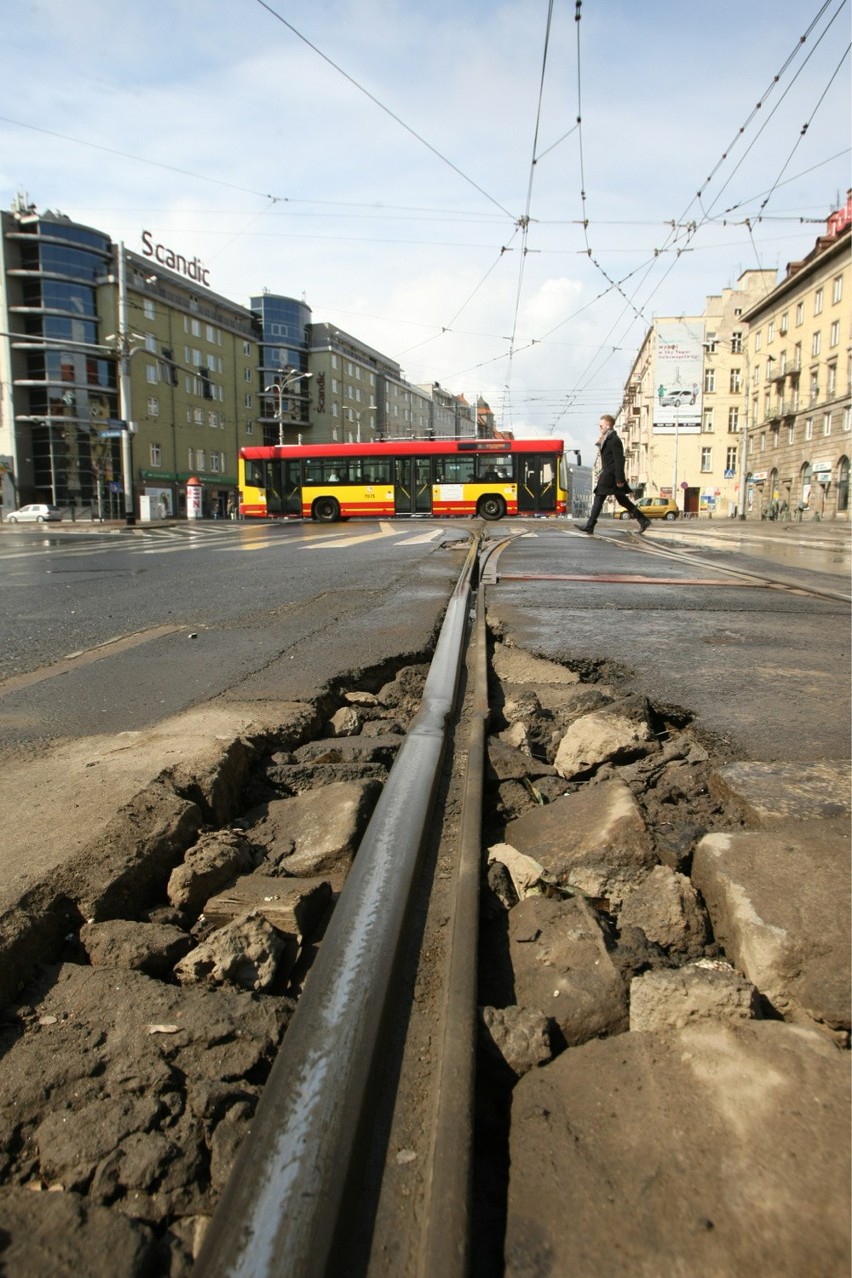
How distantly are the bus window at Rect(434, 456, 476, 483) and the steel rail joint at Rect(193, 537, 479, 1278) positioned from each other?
28.4 m

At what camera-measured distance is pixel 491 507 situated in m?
29.7

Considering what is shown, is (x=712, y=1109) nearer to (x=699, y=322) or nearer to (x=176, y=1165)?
(x=176, y=1165)

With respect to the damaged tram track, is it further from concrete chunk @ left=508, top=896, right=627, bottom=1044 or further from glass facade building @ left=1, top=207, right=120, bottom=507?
glass facade building @ left=1, top=207, right=120, bottom=507

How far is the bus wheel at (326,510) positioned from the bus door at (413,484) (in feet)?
8.32

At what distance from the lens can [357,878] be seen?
1.77 metres

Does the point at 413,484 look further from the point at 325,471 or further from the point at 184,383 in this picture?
the point at 184,383

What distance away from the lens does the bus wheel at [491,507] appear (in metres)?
29.6

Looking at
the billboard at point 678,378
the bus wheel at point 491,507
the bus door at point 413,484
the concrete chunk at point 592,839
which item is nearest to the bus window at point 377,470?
the bus door at point 413,484

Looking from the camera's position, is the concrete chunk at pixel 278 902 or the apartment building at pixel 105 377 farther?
the apartment building at pixel 105 377

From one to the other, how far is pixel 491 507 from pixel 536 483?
5.98ft

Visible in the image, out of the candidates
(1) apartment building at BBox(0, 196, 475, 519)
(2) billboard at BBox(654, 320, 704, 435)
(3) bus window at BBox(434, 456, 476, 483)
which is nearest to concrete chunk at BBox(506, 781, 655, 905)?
(3) bus window at BBox(434, 456, 476, 483)

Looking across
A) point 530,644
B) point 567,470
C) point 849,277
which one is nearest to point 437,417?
point 849,277

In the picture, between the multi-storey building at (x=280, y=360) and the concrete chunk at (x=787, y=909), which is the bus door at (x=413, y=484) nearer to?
the concrete chunk at (x=787, y=909)

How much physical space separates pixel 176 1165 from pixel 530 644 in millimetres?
3745
